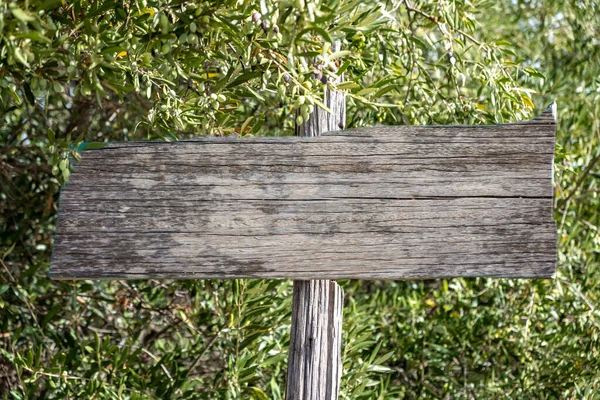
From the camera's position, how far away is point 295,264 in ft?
4.88

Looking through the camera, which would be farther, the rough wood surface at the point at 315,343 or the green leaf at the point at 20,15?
the rough wood surface at the point at 315,343

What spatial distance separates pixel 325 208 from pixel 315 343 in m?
0.28

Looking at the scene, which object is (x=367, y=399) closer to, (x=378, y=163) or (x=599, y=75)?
(x=378, y=163)

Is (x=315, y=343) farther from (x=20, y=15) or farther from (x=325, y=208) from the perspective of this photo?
(x=20, y=15)

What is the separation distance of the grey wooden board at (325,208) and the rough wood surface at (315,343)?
142 mm

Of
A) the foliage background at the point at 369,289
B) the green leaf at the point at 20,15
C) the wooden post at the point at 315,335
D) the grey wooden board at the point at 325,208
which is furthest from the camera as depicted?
the foliage background at the point at 369,289

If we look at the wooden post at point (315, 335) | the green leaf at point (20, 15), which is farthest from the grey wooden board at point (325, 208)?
the green leaf at point (20, 15)

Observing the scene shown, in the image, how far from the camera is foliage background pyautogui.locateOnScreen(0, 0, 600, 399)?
2.16 metres

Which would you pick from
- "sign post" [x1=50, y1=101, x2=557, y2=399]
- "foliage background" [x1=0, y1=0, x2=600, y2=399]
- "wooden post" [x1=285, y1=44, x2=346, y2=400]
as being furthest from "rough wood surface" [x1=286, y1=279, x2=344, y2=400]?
"foliage background" [x1=0, y1=0, x2=600, y2=399]

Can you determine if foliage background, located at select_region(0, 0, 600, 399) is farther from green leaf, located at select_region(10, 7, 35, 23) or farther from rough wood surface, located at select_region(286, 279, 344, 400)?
green leaf, located at select_region(10, 7, 35, 23)

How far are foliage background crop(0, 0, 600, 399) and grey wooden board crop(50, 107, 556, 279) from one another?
0.20 m

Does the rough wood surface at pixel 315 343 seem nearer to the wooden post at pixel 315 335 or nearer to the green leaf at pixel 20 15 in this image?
the wooden post at pixel 315 335

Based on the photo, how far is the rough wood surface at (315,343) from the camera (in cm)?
161

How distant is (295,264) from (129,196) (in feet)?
1.03
